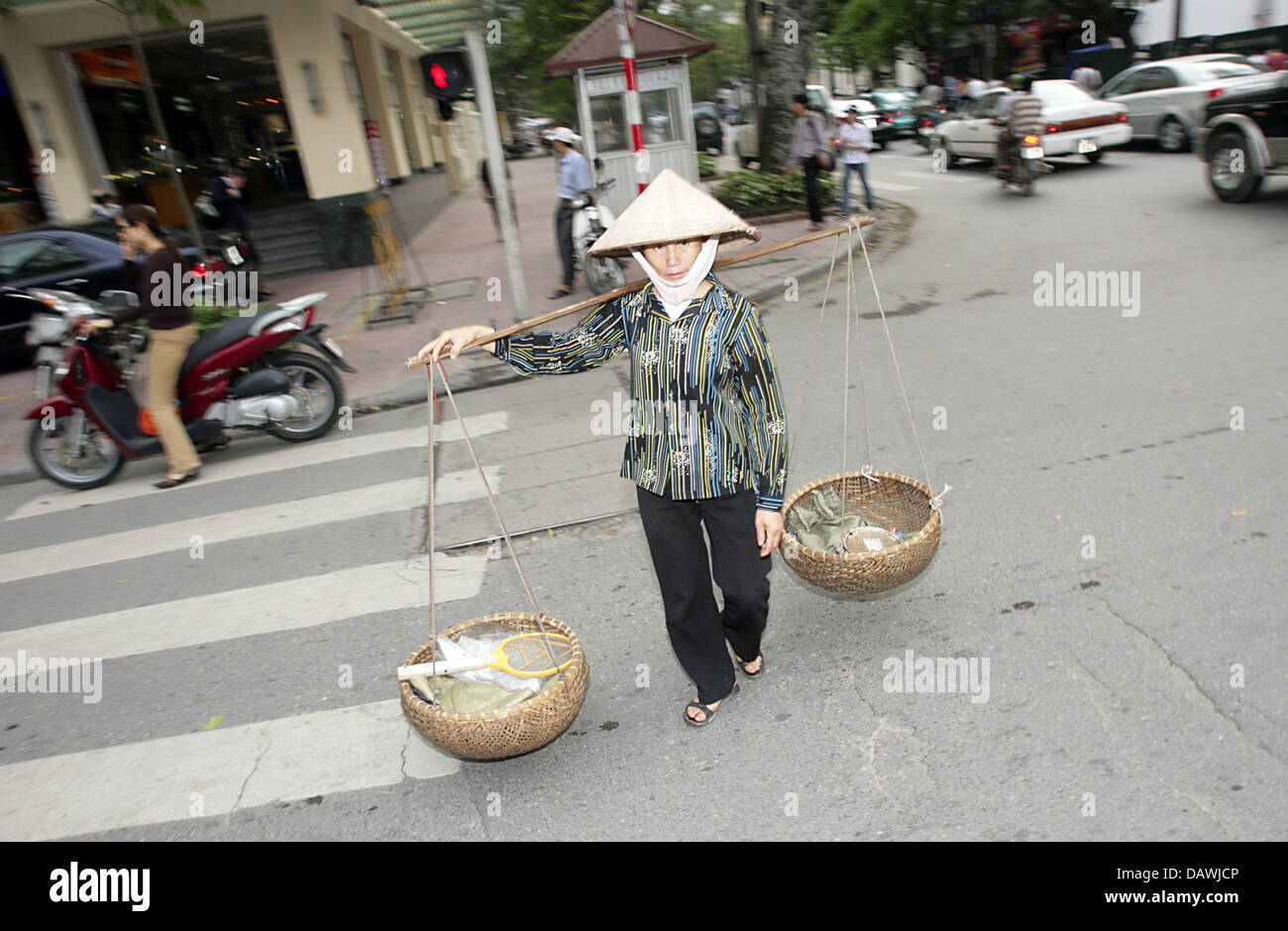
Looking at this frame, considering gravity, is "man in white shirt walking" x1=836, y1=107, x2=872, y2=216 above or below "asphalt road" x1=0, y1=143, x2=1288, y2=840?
above

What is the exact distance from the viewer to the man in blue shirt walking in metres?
10.7

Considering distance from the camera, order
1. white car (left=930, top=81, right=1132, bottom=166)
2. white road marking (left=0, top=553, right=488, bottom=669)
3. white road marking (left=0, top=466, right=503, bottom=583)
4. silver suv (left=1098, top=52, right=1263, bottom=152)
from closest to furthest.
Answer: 1. white road marking (left=0, top=553, right=488, bottom=669)
2. white road marking (left=0, top=466, right=503, bottom=583)
3. white car (left=930, top=81, right=1132, bottom=166)
4. silver suv (left=1098, top=52, right=1263, bottom=152)

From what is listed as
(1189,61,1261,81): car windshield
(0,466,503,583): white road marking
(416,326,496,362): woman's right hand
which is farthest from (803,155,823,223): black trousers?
(416,326,496,362): woman's right hand

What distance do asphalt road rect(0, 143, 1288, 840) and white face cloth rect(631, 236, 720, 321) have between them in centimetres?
156

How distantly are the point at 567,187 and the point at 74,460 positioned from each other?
6118 mm

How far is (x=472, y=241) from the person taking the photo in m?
16.5

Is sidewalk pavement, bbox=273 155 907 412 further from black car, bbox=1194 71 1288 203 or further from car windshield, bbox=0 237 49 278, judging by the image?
black car, bbox=1194 71 1288 203

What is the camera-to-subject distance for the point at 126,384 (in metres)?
7.00

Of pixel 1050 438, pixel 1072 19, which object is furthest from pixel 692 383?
pixel 1072 19

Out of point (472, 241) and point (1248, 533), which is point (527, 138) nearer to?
point (472, 241)

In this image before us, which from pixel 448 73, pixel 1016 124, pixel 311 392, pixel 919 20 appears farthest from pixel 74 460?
pixel 919 20

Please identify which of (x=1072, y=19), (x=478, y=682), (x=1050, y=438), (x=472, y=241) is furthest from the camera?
(x=1072, y=19)

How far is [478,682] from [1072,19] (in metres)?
34.0

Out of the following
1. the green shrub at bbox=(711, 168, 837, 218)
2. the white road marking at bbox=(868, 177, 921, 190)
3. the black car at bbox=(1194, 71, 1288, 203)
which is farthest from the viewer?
the white road marking at bbox=(868, 177, 921, 190)
